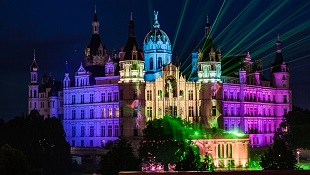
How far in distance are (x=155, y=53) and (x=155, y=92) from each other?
815 centimetres

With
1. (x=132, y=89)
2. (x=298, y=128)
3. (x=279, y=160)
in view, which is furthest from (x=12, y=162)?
(x=298, y=128)

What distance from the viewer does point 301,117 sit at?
411 feet

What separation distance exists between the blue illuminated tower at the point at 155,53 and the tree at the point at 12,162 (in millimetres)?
47438

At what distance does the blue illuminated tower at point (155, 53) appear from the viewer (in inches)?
4668

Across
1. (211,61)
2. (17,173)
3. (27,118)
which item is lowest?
(17,173)

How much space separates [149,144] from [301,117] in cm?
4178

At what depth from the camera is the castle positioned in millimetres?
113000

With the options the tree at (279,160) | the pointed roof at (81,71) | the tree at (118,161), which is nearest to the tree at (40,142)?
the tree at (118,161)

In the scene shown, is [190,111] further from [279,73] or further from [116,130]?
[279,73]

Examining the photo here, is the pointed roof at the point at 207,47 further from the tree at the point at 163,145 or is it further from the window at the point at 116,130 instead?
the tree at the point at 163,145

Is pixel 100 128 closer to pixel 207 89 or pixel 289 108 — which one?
pixel 207 89

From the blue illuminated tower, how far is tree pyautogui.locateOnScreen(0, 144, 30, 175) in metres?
47.4

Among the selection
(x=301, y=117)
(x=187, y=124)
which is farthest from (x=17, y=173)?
(x=301, y=117)

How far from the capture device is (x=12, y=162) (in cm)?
7262
